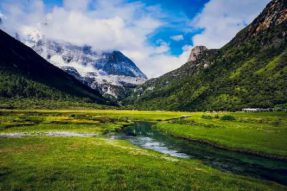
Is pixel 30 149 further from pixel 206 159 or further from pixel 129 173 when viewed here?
pixel 206 159

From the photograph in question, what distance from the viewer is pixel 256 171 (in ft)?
190

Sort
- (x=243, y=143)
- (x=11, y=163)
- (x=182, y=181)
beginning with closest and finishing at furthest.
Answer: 1. (x=182, y=181)
2. (x=11, y=163)
3. (x=243, y=143)

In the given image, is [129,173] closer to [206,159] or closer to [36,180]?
[36,180]

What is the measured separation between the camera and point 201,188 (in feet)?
125

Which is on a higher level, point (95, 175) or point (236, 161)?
point (95, 175)

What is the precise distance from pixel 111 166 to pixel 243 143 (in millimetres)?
50787

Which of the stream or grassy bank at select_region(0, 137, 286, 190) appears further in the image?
the stream

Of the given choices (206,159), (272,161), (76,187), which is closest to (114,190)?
(76,187)

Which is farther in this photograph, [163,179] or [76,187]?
[163,179]

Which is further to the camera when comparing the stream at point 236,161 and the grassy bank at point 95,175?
the stream at point 236,161

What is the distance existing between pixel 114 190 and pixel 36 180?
9.65 meters

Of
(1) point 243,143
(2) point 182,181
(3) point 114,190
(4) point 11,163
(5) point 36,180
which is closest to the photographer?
(3) point 114,190

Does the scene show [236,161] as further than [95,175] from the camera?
Yes

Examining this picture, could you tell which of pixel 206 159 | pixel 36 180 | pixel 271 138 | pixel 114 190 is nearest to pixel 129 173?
pixel 114 190
